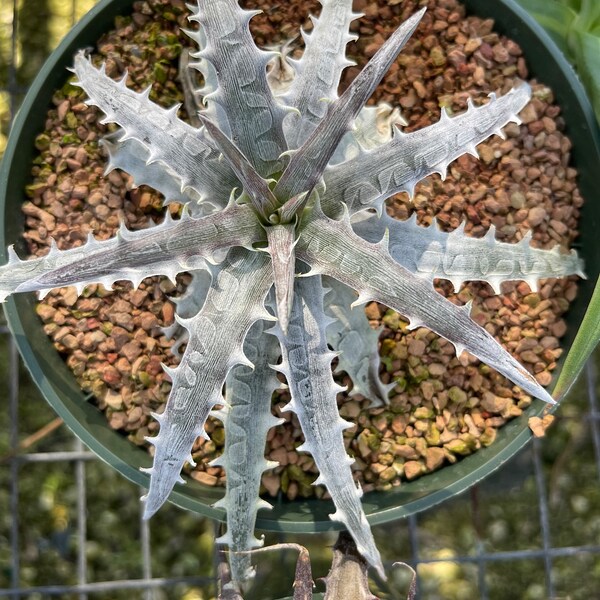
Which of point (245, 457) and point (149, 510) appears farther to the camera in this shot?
point (245, 457)

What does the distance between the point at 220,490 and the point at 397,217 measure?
0.44m

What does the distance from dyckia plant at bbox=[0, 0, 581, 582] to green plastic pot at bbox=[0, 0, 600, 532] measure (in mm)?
158

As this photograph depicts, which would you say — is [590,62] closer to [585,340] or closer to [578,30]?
[578,30]

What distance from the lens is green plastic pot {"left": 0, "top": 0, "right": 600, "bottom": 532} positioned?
0.94 metres

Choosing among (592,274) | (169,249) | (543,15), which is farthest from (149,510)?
(543,15)

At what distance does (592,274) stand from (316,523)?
1.65 ft

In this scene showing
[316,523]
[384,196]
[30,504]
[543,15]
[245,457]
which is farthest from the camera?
[30,504]

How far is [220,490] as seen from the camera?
98 cm

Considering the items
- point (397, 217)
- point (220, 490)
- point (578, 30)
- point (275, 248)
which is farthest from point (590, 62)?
point (220, 490)

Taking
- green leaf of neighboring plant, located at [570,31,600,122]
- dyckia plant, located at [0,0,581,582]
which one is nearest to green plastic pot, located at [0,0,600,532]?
green leaf of neighboring plant, located at [570,31,600,122]

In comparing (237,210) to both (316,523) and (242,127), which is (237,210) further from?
(316,523)

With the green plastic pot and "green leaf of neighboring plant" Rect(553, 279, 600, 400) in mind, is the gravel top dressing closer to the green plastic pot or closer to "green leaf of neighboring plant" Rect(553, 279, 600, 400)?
the green plastic pot

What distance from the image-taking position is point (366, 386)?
96 centimetres

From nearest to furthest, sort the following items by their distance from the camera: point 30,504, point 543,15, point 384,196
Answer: point 384,196, point 543,15, point 30,504
